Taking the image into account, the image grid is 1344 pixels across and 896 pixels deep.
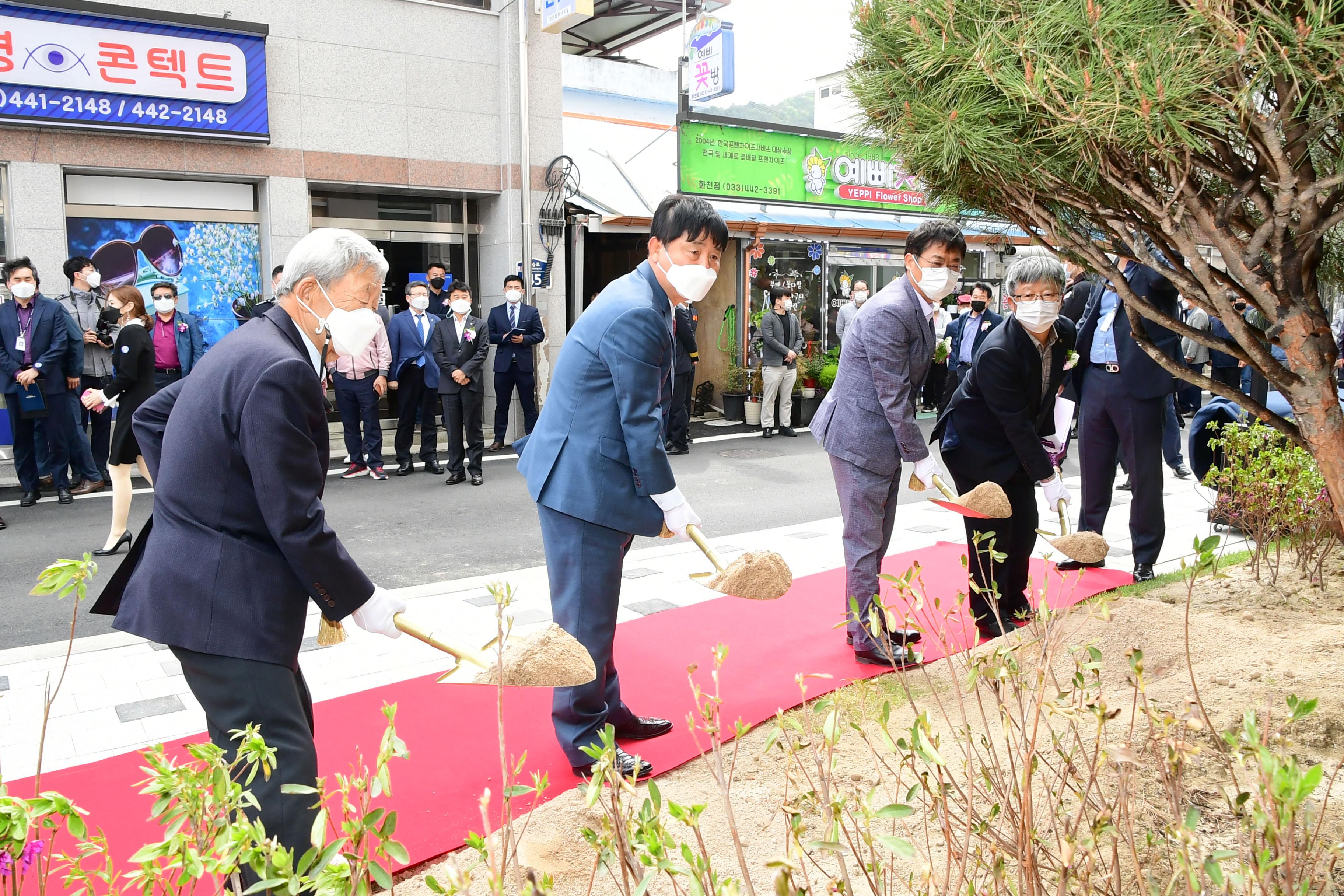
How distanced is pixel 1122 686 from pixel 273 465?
2875 millimetres

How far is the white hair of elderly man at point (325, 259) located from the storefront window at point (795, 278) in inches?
474

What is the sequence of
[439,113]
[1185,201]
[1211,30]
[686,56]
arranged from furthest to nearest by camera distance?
[686,56]
[439,113]
[1185,201]
[1211,30]

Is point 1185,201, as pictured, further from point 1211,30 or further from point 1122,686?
point 1122,686

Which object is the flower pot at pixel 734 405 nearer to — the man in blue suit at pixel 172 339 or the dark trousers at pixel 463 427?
the dark trousers at pixel 463 427

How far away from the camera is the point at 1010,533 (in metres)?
4.48

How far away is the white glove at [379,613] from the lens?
2.42m

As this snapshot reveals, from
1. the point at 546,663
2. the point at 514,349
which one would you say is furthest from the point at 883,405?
the point at 514,349

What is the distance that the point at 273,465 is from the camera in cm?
213

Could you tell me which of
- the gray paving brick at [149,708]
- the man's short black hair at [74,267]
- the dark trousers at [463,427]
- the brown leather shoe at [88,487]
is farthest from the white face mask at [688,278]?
the man's short black hair at [74,267]

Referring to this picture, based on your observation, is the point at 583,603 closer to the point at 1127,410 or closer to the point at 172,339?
the point at 1127,410

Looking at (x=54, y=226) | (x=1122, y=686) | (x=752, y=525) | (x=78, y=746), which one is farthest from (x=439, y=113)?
(x=1122, y=686)

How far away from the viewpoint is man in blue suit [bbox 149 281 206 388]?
858cm

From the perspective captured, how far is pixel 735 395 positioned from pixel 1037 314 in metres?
9.28

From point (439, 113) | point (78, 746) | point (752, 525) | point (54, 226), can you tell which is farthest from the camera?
point (439, 113)
